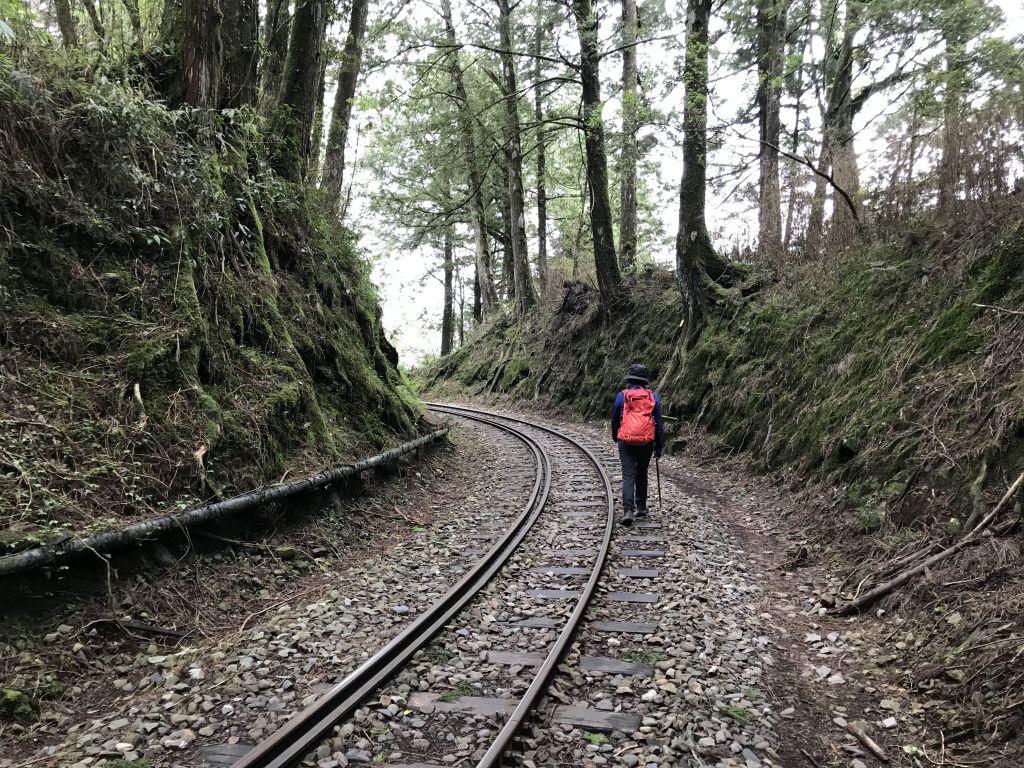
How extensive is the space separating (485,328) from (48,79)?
908 inches

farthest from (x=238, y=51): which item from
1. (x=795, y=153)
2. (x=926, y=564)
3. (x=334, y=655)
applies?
(x=795, y=153)

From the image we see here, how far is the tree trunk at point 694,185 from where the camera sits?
11.9 meters

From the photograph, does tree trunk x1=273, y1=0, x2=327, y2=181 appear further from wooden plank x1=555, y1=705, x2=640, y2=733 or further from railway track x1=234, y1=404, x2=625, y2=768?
wooden plank x1=555, y1=705, x2=640, y2=733

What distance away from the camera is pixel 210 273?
6.87 meters

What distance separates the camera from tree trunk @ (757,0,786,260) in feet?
42.5

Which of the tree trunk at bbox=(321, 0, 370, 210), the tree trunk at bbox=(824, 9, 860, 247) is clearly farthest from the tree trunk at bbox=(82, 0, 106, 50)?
the tree trunk at bbox=(824, 9, 860, 247)

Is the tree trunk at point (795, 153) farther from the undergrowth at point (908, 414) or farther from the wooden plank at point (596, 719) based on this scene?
the wooden plank at point (596, 719)

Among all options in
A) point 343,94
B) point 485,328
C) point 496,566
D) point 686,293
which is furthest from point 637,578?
point 485,328

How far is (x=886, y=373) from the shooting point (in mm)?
7043

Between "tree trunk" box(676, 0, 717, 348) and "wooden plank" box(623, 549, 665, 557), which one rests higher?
"tree trunk" box(676, 0, 717, 348)

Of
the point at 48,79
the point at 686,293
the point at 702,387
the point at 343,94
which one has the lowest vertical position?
the point at 702,387

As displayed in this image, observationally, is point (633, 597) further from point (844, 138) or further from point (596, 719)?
point (844, 138)

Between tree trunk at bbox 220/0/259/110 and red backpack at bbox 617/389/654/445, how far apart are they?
23.5 feet

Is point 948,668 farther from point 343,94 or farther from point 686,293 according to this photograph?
point 343,94
